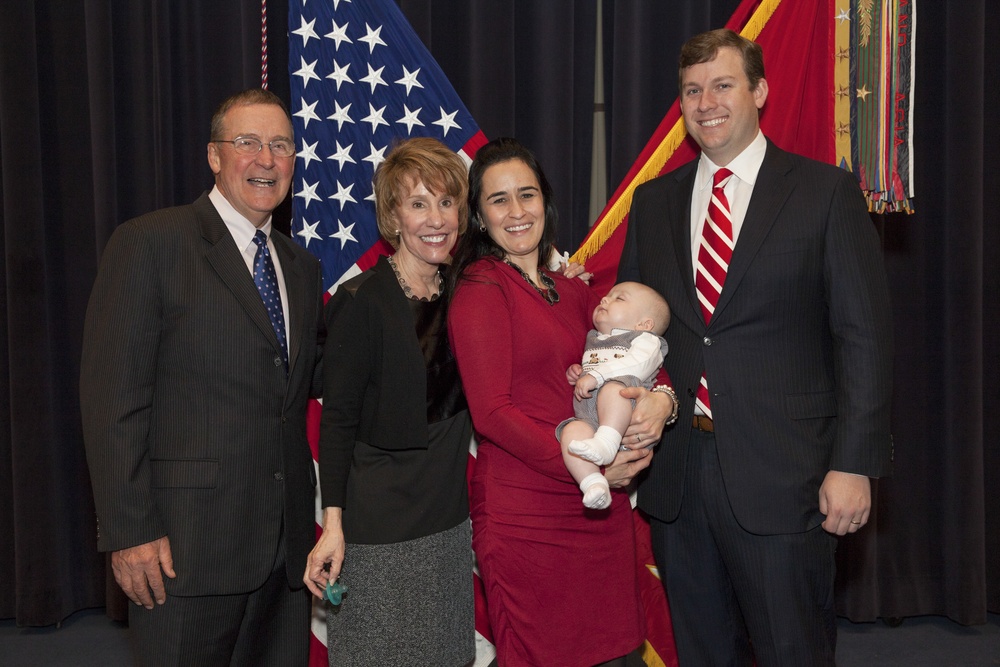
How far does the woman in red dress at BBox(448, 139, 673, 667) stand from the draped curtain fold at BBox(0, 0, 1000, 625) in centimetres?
143

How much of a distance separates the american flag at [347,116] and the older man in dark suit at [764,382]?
1016mm

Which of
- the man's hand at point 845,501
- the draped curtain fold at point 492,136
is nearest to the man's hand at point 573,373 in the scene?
the man's hand at point 845,501

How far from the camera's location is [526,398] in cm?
198

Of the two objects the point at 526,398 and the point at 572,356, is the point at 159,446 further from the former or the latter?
the point at 572,356

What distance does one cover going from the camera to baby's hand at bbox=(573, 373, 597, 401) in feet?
6.31

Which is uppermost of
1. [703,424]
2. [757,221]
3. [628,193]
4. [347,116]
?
[347,116]

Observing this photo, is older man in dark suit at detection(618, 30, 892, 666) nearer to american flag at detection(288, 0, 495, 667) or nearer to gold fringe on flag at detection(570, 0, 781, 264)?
gold fringe on flag at detection(570, 0, 781, 264)

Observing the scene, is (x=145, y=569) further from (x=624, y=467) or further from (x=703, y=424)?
(x=703, y=424)

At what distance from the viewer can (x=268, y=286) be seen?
2.03 m

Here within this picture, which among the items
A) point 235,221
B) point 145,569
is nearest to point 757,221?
point 235,221

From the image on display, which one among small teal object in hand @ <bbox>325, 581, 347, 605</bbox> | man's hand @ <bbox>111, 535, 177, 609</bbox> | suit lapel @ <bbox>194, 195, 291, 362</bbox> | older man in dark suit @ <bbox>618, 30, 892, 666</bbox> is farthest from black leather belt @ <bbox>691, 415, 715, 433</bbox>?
man's hand @ <bbox>111, 535, 177, 609</bbox>

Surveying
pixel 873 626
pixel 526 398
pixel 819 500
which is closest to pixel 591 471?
pixel 526 398

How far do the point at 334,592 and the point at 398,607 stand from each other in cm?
17

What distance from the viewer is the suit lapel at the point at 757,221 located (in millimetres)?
1957
